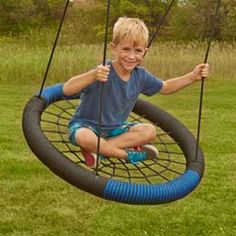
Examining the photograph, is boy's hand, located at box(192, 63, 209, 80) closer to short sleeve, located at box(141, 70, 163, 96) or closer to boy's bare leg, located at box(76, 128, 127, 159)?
short sleeve, located at box(141, 70, 163, 96)

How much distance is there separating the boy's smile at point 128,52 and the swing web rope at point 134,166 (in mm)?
449

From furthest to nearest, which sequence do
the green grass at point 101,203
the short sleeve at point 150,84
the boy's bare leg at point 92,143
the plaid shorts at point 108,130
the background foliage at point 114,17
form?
1. the background foliage at point 114,17
2. the green grass at point 101,203
3. the short sleeve at point 150,84
4. the plaid shorts at point 108,130
5. the boy's bare leg at point 92,143

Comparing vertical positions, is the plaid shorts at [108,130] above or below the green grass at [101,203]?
above

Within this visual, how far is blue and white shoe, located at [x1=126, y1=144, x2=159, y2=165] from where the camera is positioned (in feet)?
8.91

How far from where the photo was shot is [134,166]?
165 inches

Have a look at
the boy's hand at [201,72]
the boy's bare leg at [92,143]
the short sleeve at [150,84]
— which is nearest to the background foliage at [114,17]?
the short sleeve at [150,84]

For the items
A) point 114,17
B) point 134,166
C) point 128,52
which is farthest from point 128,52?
point 114,17

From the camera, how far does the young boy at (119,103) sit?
263 centimetres

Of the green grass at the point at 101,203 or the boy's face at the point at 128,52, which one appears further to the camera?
the green grass at the point at 101,203

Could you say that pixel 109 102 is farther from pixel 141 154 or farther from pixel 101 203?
pixel 101 203

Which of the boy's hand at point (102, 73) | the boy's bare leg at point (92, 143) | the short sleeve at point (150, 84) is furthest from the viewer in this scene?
the short sleeve at point (150, 84)

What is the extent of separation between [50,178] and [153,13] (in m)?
18.1

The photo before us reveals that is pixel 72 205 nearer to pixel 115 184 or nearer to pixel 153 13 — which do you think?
pixel 115 184

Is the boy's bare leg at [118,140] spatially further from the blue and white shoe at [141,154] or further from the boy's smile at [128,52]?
the boy's smile at [128,52]
